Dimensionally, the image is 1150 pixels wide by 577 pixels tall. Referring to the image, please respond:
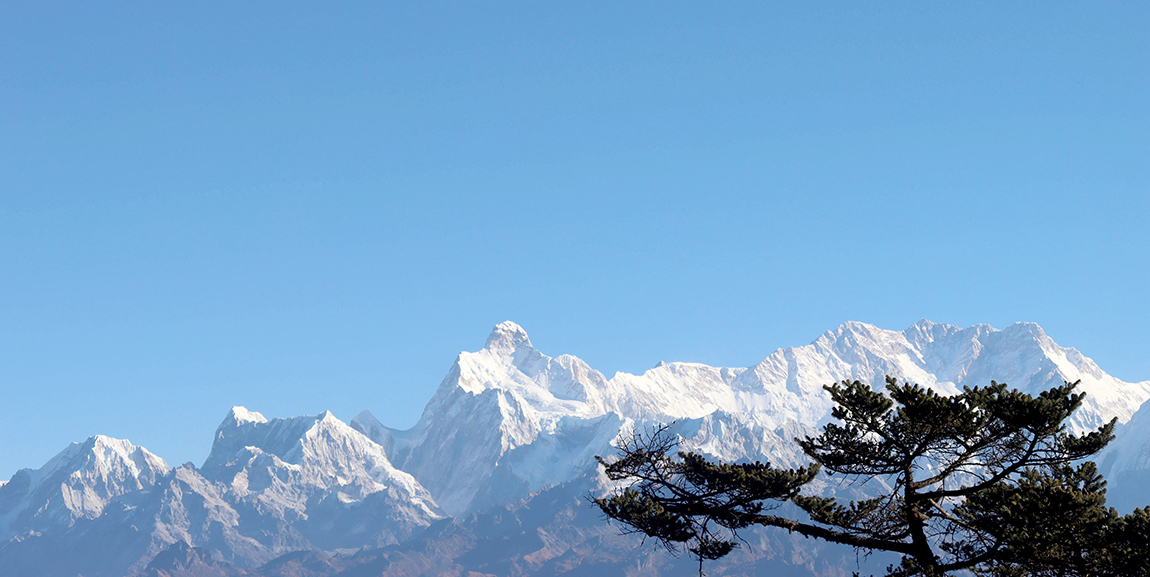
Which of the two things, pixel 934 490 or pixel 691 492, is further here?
pixel 691 492

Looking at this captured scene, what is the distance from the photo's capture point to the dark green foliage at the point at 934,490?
33281 millimetres

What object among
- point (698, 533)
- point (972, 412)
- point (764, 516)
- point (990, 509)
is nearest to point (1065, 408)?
point (972, 412)

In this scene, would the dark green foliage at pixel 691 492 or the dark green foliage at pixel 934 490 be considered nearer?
the dark green foliage at pixel 934 490

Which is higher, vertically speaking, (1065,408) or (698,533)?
(1065,408)

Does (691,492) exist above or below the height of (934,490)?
below

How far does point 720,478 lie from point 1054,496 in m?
10.5

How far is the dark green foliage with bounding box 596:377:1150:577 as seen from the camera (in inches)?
1310

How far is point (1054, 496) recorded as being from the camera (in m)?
33.5

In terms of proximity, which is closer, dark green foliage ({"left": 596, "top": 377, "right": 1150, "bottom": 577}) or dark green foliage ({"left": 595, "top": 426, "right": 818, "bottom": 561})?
dark green foliage ({"left": 596, "top": 377, "right": 1150, "bottom": 577})

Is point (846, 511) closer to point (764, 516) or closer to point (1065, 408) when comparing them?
point (764, 516)

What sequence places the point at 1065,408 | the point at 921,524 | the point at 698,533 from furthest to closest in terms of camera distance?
the point at 698,533
the point at 921,524
the point at 1065,408

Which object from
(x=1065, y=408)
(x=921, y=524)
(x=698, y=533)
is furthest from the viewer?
(x=698, y=533)

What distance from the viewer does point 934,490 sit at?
3509cm

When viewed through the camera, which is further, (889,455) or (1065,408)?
(889,455)
